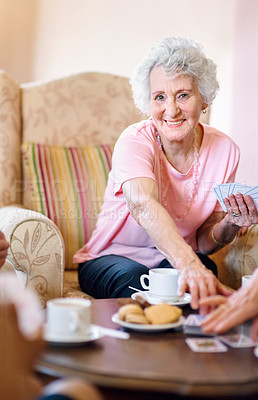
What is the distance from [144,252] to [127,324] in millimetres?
751

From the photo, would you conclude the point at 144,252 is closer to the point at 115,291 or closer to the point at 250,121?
the point at 115,291

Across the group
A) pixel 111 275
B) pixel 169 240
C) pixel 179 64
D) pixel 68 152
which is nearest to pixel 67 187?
pixel 68 152

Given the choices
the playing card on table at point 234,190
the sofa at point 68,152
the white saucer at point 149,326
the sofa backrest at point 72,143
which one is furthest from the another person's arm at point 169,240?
the sofa backrest at point 72,143

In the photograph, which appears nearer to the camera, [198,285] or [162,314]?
[162,314]

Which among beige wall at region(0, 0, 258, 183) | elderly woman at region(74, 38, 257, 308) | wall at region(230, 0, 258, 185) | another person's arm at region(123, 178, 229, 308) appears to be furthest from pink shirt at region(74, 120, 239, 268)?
beige wall at region(0, 0, 258, 183)

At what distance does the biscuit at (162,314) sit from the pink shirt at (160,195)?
2.26 ft

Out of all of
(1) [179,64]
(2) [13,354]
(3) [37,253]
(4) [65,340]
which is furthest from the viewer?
(1) [179,64]

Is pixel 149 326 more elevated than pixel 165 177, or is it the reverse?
pixel 165 177

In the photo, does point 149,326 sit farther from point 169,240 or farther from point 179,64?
point 179,64

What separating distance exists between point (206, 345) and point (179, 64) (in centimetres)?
104

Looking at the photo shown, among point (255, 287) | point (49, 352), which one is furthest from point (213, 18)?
point (49, 352)

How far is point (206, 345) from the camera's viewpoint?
3.45 ft

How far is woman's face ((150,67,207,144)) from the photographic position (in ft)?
5.82

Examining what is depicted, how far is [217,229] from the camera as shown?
1838mm
